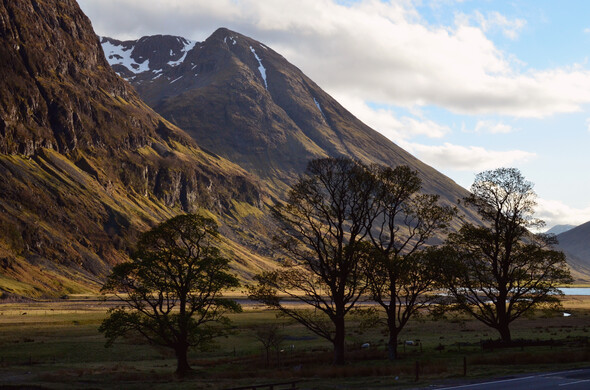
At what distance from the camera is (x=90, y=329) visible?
10700cm

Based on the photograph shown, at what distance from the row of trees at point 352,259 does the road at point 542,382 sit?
15061 millimetres

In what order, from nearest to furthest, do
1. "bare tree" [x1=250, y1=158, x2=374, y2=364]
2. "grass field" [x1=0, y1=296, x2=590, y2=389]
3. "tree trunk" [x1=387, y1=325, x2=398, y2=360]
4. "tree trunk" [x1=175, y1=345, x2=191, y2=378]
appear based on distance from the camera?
"grass field" [x1=0, y1=296, x2=590, y2=389] < "bare tree" [x1=250, y1=158, x2=374, y2=364] < "tree trunk" [x1=175, y1=345, x2=191, y2=378] < "tree trunk" [x1=387, y1=325, x2=398, y2=360]

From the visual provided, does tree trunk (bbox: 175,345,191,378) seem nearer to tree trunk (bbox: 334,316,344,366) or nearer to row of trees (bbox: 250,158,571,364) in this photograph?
row of trees (bbox: 250,158,571,364)

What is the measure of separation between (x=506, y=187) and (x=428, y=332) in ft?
147

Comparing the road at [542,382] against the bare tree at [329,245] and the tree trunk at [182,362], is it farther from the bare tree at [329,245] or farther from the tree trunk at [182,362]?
the tree trunk at [182,362]

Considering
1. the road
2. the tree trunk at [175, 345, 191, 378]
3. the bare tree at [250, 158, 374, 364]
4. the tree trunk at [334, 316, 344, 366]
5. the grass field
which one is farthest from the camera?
the tree trunk at [175, 345, 191, 378]

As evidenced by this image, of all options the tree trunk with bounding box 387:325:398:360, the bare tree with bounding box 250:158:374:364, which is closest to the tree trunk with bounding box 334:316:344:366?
the bare tree with bounding box 250:158:374:364

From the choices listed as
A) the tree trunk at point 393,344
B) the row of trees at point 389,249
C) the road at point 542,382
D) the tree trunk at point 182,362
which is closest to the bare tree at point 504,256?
the row of trees at point 389,249

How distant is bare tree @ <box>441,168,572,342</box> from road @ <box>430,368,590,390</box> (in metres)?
20.0

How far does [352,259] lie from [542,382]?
20.5m

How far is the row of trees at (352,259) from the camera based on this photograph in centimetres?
4988

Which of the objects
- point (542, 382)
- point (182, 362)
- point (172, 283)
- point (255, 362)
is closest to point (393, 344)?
point (255, 362)

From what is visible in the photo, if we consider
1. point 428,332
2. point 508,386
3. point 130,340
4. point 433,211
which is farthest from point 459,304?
point 130,340

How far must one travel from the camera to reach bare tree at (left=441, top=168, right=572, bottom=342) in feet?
185
